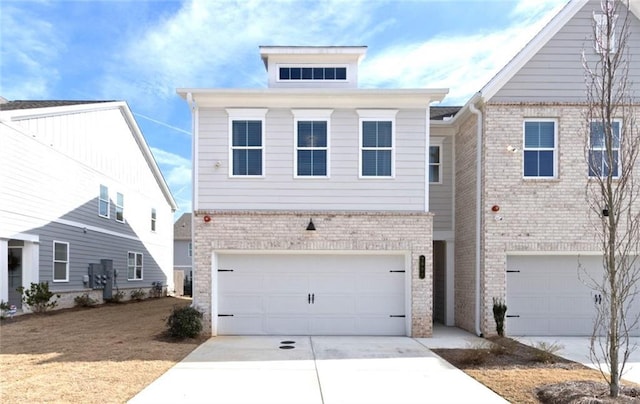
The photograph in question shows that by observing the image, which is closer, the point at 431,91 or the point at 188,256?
the point at 431,91

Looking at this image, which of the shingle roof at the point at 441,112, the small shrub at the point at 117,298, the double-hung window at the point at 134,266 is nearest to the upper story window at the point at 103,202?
the double-hung window at the point at 134,266

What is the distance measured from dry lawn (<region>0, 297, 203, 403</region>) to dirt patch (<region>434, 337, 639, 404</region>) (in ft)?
17.1

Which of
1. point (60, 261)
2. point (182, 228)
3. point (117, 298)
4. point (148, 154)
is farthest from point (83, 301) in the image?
point (182, 228)

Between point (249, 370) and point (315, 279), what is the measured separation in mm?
3790

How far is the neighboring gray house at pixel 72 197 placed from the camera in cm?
1305

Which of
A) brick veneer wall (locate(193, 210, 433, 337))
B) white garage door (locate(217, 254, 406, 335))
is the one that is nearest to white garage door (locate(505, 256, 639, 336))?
brick veneer wall (locate(193, 210, 433, 337))

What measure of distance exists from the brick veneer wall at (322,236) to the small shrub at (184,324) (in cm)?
77

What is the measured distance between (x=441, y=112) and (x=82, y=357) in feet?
41.6

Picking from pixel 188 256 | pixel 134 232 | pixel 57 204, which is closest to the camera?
pixel 57 204

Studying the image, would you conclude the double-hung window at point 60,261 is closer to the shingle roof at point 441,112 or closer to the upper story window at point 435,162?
the upper story window at point 435,162

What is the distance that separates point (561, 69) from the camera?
10.8 metres

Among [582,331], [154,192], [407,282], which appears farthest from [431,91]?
[154,192]

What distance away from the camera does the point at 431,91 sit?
407 inches

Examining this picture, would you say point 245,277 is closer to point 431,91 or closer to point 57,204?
point 431,91
